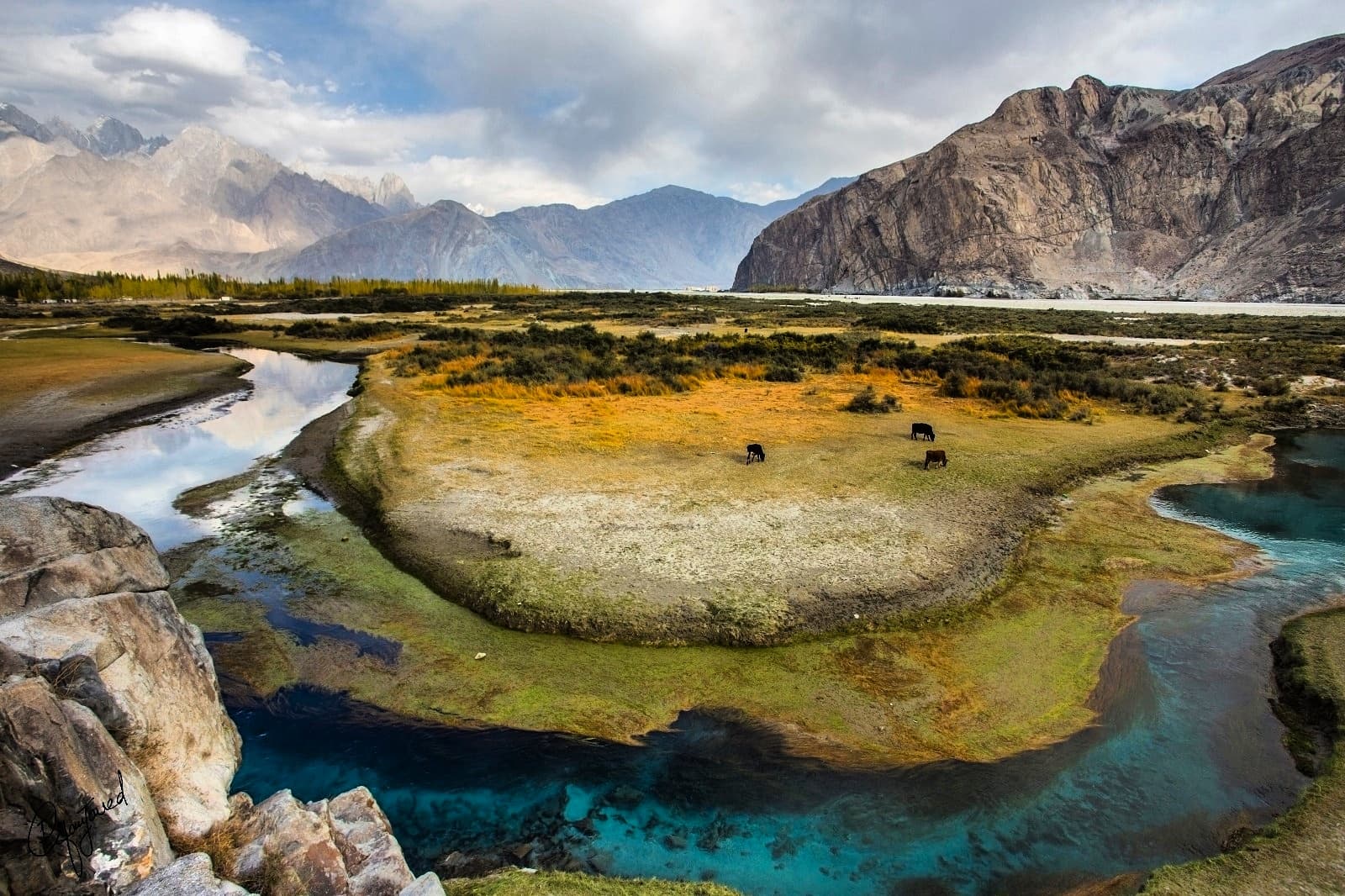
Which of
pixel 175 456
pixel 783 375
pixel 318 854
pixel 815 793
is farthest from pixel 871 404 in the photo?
pixel 175 456

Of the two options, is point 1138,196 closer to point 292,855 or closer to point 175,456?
point 175,456

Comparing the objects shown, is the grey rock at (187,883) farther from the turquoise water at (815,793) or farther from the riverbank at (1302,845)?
the riverbank at (1302,845)

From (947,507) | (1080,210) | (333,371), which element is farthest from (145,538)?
(1080,210)

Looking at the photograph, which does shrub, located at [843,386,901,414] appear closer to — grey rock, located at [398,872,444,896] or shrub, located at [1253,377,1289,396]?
shrub, located at [1253,377,1289,396]

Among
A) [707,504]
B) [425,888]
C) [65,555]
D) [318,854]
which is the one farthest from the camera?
[707,504]

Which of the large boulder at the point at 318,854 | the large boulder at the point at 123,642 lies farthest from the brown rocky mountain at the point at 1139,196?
the large boulder at the point at 123,642
